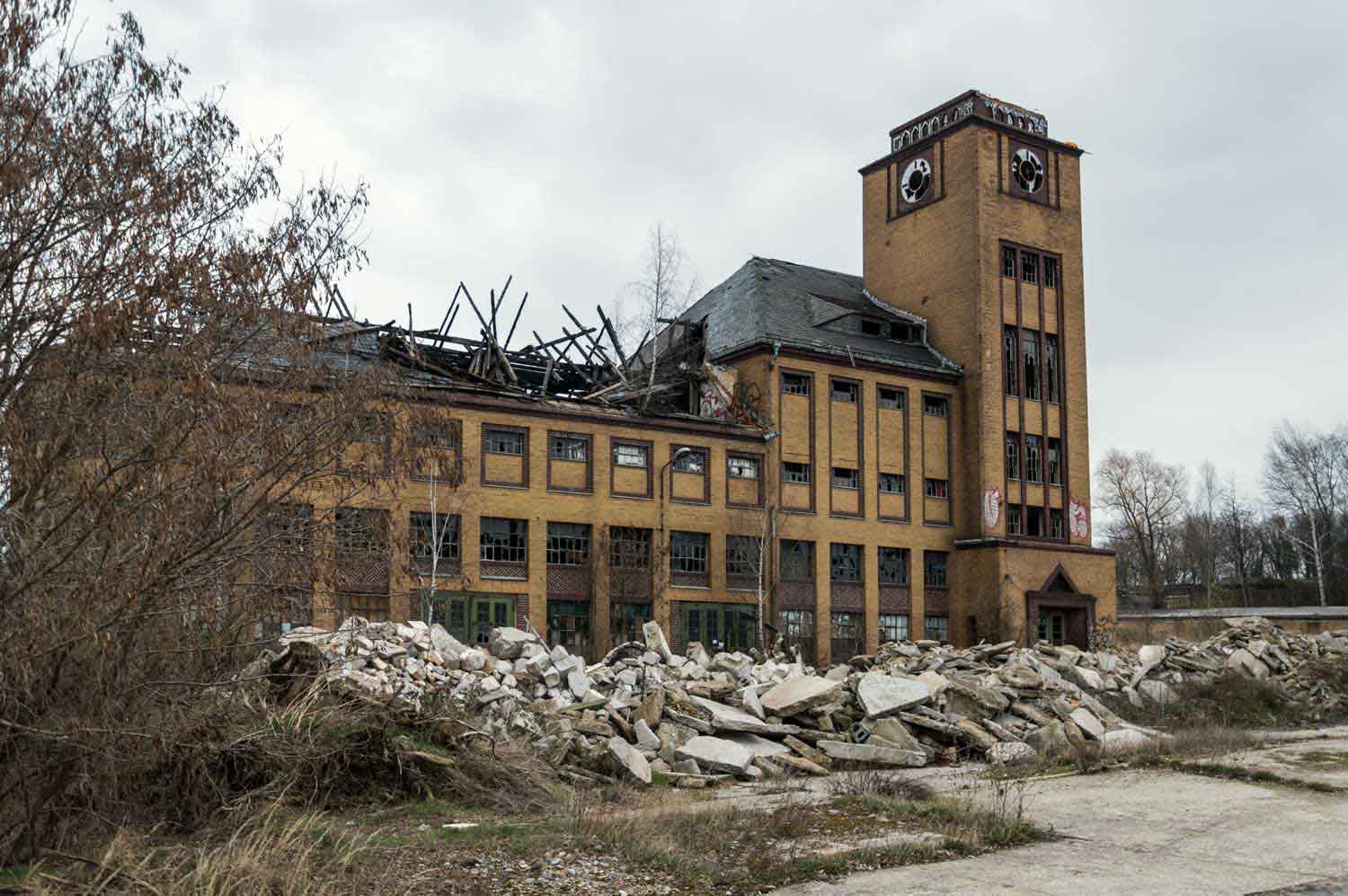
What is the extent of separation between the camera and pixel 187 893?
27.4 ft

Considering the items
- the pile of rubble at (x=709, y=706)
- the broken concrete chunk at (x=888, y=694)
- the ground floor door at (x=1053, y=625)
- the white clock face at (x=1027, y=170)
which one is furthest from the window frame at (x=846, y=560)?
the broken concrete chunk at (x=888, y=694)

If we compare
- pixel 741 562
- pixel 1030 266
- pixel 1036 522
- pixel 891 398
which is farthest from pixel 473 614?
pixel 1030 266

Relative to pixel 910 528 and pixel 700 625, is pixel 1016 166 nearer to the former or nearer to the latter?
pixel 910 528

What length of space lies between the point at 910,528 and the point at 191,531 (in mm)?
39896

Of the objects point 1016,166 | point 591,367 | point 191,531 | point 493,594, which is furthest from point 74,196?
point 1016,166

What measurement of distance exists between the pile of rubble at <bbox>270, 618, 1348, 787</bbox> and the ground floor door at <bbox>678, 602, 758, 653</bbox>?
15.5 m

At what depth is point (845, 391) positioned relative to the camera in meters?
46.3

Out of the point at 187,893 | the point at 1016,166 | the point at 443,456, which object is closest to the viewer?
the point at 187,893

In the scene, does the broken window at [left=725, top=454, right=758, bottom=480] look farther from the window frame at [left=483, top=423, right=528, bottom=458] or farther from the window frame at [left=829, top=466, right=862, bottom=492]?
the window frame at [left=483, top=423, right=528, bottom=458]

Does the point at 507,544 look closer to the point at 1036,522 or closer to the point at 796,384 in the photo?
the point at 796,384

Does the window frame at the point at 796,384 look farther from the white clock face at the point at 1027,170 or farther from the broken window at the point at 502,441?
the white clock face at the point at 1027,170

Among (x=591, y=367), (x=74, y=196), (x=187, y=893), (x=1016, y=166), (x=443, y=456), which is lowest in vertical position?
(x=187, y=893)

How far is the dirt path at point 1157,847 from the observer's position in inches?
413

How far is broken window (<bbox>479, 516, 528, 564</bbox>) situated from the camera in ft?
124
